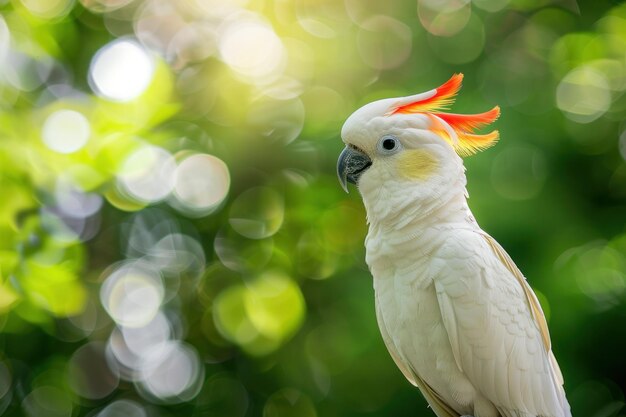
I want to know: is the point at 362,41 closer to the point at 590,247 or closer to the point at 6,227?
the point at 590,247

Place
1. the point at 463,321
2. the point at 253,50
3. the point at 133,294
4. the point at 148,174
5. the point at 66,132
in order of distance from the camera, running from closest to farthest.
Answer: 1. the point at 463,321
2. the point at 66,132
3. the point at 148,174
4. the point at 253,50
5. the point at 133,294

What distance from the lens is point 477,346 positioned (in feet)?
5.42

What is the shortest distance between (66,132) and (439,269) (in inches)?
91.1

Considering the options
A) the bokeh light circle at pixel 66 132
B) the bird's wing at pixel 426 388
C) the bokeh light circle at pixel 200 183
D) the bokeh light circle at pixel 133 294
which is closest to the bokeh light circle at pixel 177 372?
the bokeh light circle at pixel 133 294

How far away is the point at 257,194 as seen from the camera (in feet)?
12.8

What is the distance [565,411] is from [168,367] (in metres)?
2.94

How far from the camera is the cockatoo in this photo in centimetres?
165

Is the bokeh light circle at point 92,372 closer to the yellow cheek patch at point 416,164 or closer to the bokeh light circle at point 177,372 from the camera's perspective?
the bokeh light circle at point 177,372

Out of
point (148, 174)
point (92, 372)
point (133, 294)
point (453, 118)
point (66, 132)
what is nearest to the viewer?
point (453, 118)

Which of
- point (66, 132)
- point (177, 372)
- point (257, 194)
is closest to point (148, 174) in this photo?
point (66, 132)

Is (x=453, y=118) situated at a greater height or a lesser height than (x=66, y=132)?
greater

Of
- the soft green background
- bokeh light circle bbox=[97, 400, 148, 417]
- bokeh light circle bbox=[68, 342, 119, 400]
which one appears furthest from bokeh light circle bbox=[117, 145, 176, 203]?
bokeh light circle bbox=[97, 400, 148, 417]

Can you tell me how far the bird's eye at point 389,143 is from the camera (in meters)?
1.68

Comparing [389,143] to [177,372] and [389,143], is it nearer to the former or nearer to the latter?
[389,143]
